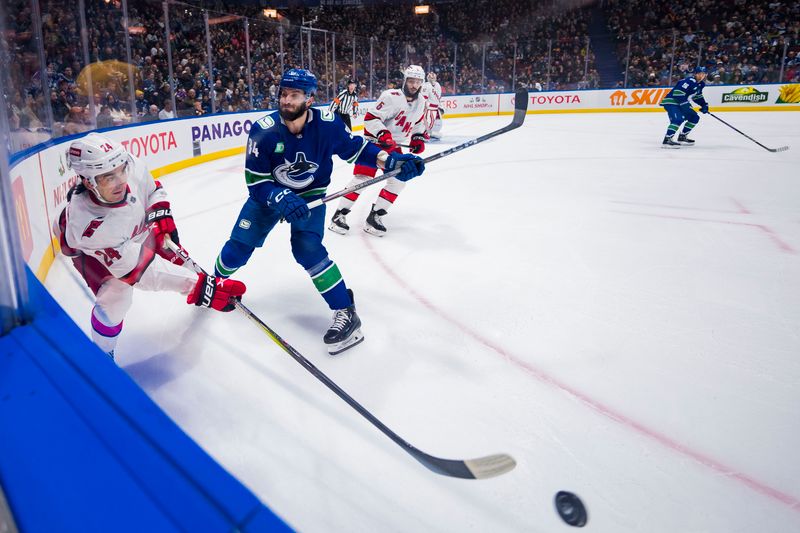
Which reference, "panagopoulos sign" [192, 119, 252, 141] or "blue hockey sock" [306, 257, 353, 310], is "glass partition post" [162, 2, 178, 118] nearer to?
"panagopoulos sign" [192, 119, 252, 141]

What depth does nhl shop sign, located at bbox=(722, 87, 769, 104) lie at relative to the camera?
1396 centimetres

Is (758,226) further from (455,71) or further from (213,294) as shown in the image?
(455,71)

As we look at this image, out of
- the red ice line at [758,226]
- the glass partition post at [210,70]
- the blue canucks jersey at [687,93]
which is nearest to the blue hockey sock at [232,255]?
the red ice line at [758,226]

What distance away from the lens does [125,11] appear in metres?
6.33

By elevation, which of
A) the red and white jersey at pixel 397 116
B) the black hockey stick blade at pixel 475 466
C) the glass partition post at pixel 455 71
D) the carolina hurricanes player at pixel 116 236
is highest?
the glass partition post at pixel 455 71

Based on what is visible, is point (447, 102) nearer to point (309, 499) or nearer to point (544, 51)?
point (544, 51)

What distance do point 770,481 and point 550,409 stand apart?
712 millimetres

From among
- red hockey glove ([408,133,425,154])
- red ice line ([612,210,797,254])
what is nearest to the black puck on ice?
red ice line ([612,210,797,254])

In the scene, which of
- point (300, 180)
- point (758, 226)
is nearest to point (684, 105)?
point (758, 226)

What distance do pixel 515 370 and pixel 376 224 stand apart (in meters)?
2.31

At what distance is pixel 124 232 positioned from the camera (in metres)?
2.06

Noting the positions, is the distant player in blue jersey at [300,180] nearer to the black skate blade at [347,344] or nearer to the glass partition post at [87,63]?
the black skate blade at [347,344]

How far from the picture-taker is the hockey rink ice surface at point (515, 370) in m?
1.59

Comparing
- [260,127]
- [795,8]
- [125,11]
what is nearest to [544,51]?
[795,8]
